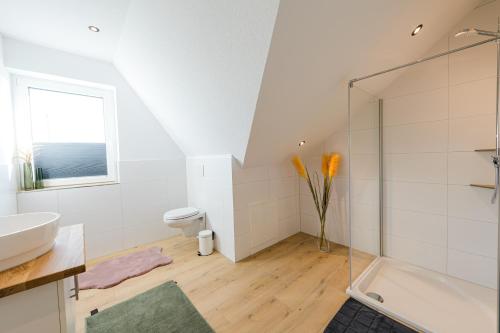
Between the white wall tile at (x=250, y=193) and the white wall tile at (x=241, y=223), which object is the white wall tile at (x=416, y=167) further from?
the white wall tile at (x=241, y=223)

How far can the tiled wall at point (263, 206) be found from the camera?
217cm

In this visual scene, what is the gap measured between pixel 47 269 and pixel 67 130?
215 cm

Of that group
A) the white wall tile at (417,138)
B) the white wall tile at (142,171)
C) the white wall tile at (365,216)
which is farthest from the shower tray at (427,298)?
the white wall tile at (142,171)

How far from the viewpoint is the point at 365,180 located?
2.22 m

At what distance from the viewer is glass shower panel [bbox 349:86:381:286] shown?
2100 millimetres

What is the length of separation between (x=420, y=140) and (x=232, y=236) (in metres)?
2.05

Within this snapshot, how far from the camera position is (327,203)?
237 centimetres

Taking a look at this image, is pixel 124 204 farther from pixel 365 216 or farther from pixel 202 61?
pixel 365 216

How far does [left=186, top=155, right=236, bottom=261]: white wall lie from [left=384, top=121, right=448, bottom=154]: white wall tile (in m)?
1.65

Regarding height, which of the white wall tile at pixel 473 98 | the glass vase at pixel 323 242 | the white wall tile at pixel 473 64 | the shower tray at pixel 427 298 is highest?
the white wall tile at pixel 473 64

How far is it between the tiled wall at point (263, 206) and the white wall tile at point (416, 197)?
43.5 inches

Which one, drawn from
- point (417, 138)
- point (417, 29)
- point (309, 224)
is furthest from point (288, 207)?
point (417, 29)

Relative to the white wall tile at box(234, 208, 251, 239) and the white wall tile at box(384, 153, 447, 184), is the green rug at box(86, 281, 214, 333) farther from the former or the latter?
the white wall tile at box(384, 153, 447, 184)

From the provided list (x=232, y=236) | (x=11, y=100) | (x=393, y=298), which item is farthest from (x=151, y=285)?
(x=11, y=100)
